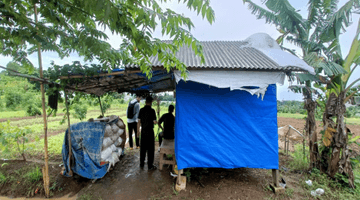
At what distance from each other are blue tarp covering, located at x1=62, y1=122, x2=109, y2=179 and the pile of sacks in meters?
0.21

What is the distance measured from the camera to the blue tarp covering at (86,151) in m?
3.69

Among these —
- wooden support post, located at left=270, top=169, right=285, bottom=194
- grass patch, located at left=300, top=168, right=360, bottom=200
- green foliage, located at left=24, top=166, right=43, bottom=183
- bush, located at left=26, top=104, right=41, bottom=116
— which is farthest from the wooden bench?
bush, located at left=26, top=104, right=41, bottom=116

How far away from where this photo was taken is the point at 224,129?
347 centimetres

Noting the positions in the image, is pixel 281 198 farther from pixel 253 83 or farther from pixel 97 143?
pixel 97 143

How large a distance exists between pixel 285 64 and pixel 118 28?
10.5ft

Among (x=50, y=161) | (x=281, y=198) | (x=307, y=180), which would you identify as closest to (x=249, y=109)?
(x=281, y=198)

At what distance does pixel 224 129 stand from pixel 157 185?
209 cm

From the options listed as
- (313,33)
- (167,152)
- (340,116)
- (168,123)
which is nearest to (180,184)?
(167,152)

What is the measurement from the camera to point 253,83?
10.3 ft

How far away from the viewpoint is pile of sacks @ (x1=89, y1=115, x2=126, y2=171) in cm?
401

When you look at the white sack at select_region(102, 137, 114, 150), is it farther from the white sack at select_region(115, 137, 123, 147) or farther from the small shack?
the small shack

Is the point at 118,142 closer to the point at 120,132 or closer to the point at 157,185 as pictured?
the point at 120,132

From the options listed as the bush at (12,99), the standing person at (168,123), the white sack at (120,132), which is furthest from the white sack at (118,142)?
the bush at (12,99)

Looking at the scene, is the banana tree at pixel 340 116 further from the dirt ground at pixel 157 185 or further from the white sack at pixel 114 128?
the white sack at pixel 114 128
